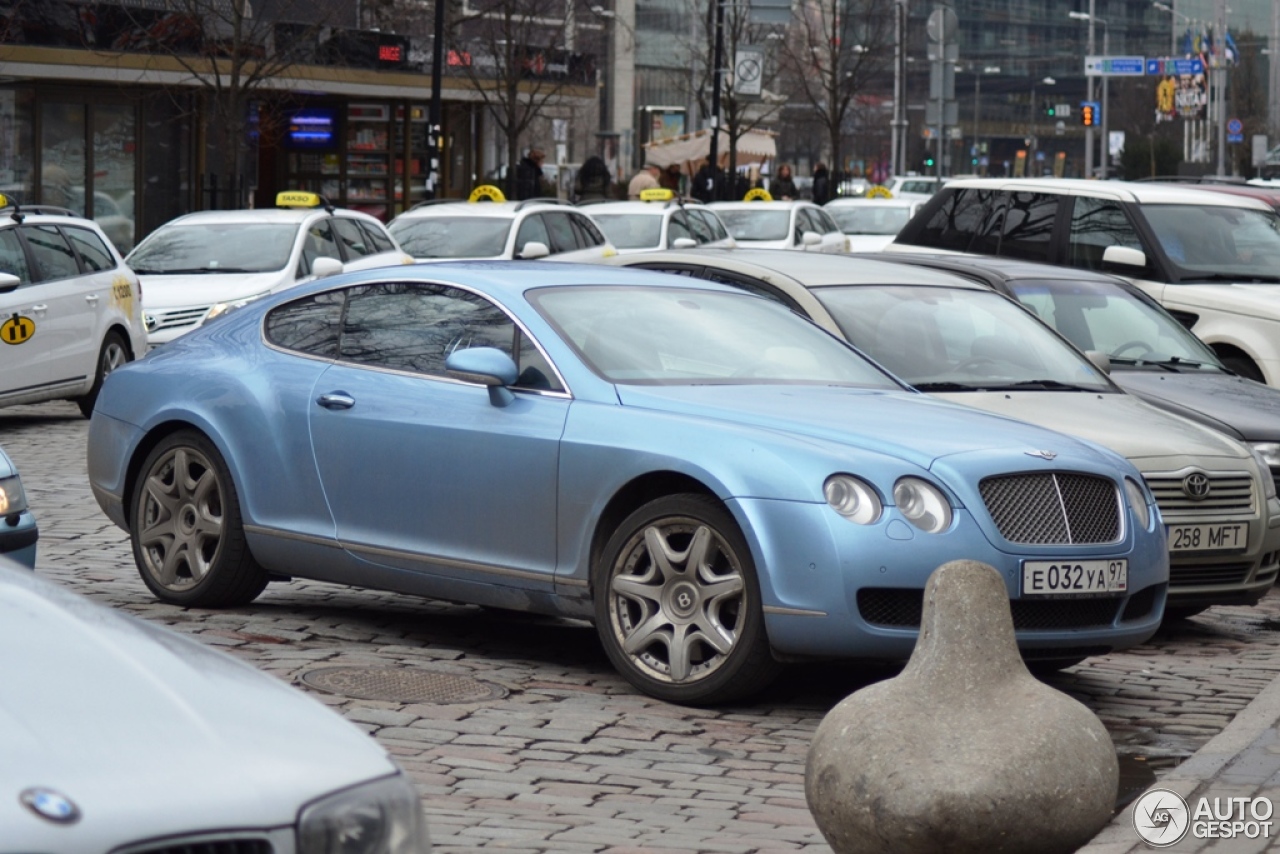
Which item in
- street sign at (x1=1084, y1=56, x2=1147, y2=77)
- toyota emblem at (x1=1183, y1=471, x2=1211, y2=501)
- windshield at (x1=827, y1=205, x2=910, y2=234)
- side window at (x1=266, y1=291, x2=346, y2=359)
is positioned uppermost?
street sign at (x1=1084, y1=56, x2=1147, y2=77)

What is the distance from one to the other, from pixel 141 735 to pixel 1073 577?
14.6ft

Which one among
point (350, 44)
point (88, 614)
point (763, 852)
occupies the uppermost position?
point (350, 44)

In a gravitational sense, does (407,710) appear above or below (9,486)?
below

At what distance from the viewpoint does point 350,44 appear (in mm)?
39875

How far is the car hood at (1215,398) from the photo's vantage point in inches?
403

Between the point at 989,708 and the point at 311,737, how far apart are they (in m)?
2.05

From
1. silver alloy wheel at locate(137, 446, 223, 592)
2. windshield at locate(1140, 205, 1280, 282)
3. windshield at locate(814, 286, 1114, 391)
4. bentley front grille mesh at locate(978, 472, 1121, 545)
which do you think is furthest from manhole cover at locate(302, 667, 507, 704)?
windshield at locate(1140, 205, 1280, 282)

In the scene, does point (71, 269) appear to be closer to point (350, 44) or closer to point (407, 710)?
point (407, 710)

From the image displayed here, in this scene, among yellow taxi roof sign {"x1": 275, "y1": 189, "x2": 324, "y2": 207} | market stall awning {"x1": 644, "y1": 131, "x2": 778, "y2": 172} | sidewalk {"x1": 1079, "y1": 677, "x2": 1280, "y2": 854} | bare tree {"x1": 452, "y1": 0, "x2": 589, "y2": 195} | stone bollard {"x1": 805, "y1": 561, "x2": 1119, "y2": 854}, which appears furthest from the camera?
market stall awning {"x1": 644, "y1": 131, "x2": 778, "y2": 172}

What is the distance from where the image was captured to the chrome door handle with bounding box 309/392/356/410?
8070mm

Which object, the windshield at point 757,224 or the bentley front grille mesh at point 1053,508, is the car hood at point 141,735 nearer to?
the bentley front grille mesh at point 1053,508

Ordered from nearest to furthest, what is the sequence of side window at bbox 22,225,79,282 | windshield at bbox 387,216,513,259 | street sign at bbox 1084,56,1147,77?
side window at bbox 22,225,79,282
windshield at bbox 387,216,513,259
street sign at bbox 1084,56,1147,77

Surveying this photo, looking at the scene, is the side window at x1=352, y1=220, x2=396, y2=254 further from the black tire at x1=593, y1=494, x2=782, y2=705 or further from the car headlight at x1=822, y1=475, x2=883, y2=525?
the car headlight at x1=822, y1=475, x2=883, y2=525

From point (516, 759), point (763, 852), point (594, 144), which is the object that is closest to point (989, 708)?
point (763, 852)
